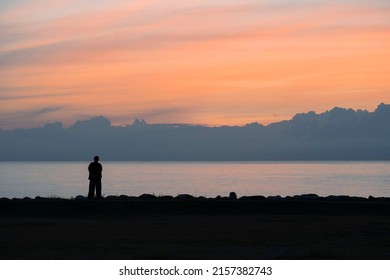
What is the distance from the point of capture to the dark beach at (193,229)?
20047 mm

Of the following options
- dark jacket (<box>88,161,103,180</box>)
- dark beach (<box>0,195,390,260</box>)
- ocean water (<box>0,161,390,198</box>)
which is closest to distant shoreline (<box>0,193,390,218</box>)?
dark beach (<box>0,195,390,260</box>)

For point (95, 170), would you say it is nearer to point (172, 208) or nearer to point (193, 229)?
point (172, 208)

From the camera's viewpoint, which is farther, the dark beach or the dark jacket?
the dark jacket

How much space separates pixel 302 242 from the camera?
22.1 meters

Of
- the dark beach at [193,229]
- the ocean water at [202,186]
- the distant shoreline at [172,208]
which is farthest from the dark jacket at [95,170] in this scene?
the ocean water at [202,186]

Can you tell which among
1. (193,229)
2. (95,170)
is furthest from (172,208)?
(193,229)

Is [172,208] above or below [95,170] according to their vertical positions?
below

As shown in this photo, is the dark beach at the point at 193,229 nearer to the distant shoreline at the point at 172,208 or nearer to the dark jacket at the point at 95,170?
the distant shoreline at the point at 172,208

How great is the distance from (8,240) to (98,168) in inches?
444

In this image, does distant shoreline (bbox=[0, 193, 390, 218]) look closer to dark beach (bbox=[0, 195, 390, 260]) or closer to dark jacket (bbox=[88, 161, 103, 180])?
dark beach (bbox=[0, 195, 390, 260])

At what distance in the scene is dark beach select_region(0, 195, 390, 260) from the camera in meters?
20.0

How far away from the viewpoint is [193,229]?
25.6 m

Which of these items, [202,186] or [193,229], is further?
[202,186]
